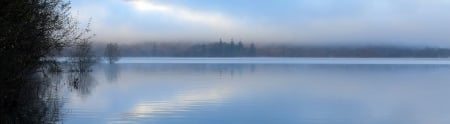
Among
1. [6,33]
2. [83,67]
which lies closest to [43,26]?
[6,33]

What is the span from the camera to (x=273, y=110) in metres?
22.6

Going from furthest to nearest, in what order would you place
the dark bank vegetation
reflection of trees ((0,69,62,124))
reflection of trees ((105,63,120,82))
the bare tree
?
the bare tree → reflection of trees ((105,63,120,82)) → reflection of trees ((0,69,62,124)) → the dark bank vegetation

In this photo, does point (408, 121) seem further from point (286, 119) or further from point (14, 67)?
point (14, 67)

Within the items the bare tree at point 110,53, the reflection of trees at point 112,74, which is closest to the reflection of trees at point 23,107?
the reflection of trees at point 112,74

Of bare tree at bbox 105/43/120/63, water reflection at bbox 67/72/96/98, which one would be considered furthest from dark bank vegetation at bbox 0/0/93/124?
bare tree at bbox 105/43/120/63

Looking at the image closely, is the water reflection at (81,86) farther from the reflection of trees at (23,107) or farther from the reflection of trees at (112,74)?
the reflection of trees at (23,107)

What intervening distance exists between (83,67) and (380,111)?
4487 cm

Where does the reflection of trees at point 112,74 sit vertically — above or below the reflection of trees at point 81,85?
below

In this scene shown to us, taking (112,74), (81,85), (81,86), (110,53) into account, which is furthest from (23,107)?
(110,53)

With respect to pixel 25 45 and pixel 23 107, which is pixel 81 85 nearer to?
pixel 23 107

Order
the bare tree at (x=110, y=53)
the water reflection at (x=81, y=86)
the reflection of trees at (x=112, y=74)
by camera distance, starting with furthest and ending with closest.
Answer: the bare tree at (x=110, y=53), the reflection of trees at (x=112, y=74), the water reflection at (x=81, y=86)

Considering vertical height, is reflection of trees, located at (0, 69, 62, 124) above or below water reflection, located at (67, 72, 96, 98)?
above

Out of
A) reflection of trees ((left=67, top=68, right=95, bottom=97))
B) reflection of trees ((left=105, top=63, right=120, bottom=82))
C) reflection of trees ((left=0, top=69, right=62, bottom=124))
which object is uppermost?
reflection of trees ((left=0, top=69, right=62, bottom=124))

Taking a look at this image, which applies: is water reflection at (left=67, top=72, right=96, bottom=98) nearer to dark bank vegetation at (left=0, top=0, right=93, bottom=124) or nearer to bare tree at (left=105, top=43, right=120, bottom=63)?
dark bank vegetation at (left=0, top=0, right=93, bottom=124)
